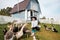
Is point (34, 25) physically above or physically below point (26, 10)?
below

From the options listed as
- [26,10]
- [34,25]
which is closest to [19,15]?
[26,10]

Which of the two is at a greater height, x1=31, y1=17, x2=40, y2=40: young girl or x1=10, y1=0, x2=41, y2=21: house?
x1=10, y1=0, x2=41, y2=21: house

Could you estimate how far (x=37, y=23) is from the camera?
2623 mm

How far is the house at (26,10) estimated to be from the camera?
103 inches

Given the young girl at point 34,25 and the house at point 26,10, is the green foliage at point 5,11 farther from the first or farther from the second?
the young girl at point 34,25

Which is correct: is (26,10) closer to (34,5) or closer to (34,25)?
(34,5)

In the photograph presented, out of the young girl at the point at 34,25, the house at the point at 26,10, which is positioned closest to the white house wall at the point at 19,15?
the house at the point at 26,10

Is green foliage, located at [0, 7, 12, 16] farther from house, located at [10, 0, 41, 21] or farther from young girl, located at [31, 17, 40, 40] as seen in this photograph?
young girl, located at [31, 17, 40, 40]

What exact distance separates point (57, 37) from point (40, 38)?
25 centimetres

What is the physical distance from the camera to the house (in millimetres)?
2611

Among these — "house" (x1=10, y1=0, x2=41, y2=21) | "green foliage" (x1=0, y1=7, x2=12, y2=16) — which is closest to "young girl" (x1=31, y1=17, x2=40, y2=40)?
"house" (x1=10, y1=0, x2=41, y2=21)

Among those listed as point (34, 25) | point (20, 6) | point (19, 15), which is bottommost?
point (34, 25)

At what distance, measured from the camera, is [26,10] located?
2.63 metres

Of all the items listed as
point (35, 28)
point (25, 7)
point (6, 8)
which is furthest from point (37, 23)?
point (6, 8)
